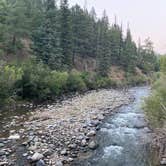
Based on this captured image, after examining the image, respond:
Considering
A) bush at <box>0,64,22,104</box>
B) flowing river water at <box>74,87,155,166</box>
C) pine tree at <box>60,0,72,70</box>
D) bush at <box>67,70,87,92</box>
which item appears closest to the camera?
flowing river water at <box>74,87,155,166</box>

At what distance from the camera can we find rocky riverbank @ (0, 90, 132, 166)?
11.0m

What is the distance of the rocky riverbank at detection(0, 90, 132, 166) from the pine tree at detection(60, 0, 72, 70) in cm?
1978

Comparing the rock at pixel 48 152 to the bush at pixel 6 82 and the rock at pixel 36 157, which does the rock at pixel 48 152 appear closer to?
the rock at pixel 36 157

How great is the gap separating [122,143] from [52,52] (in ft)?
77.5

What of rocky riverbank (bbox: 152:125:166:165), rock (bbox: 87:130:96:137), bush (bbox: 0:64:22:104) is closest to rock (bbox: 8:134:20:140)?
rock (bbox: 87:130:96:137)

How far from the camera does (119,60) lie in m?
60.5

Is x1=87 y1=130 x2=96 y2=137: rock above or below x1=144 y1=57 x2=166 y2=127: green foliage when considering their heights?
below

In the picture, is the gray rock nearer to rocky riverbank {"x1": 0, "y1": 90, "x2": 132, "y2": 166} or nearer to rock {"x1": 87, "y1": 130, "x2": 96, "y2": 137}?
rocky riverbank {"x1": 0, "y1": 90, "x2": 132, "y2": 166}

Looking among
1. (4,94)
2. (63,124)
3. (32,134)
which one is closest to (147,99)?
(63,124)

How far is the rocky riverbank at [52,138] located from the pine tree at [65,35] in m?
19.8

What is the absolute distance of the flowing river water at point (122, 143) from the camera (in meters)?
11.2

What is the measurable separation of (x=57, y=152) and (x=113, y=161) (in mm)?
2488

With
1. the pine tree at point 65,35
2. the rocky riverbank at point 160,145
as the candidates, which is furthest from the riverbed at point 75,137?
the pine tree at point 65,35

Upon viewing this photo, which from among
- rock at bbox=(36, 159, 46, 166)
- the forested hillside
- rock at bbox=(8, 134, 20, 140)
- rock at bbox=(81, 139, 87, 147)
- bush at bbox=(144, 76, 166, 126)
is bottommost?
rock at bbox=(36, 159, 46, 166)
